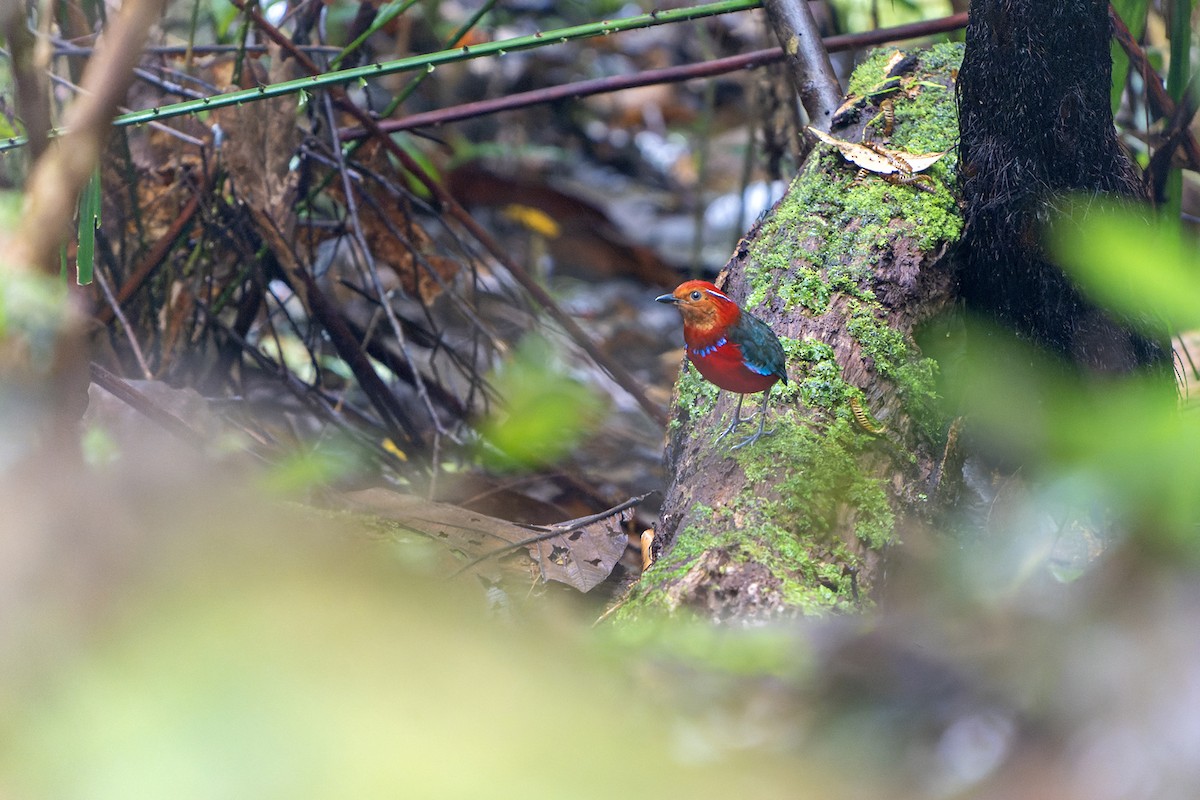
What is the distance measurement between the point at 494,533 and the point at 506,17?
4.74 meters

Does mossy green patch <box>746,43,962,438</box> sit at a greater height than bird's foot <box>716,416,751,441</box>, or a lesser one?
greater

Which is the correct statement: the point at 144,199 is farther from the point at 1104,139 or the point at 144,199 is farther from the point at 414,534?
the point at 1104,139

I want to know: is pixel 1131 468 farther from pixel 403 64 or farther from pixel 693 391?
pixel 403 64

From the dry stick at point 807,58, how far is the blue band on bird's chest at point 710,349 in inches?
46.4

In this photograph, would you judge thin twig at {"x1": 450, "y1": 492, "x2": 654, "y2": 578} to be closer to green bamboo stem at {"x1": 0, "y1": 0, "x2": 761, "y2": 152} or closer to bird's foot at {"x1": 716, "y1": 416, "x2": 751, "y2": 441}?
bird's foot at {"x1": 716, "y1": 416, "x2": 751, "y2": 441}

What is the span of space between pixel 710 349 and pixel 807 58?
1.38 metres

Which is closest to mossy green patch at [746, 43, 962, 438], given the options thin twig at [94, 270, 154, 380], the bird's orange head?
the bird's orange head

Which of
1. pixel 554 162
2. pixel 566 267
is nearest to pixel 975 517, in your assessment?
pixel 566 267

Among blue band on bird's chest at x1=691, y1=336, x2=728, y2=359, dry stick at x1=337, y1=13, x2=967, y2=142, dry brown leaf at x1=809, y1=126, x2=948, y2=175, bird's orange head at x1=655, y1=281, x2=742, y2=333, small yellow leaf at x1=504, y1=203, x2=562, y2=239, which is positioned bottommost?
small yellow leaf at x1=504, y1=203, x2=562, y2=239

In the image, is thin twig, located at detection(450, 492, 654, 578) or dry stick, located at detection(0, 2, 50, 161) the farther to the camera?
thin twig, located at detection(450, 492, 654, 578)

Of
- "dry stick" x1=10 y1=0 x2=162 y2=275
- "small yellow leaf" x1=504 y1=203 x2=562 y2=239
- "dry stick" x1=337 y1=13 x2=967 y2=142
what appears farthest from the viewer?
"small yellow leaf" x1=504 y1=203 x2=562 y2=239

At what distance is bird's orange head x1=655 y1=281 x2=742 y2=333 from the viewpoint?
6.65ft

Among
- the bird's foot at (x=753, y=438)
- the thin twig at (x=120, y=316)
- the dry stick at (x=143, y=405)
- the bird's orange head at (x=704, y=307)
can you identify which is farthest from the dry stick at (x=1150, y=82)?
the thin twig at (x=120, y=316)

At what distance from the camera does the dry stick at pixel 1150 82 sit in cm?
255
